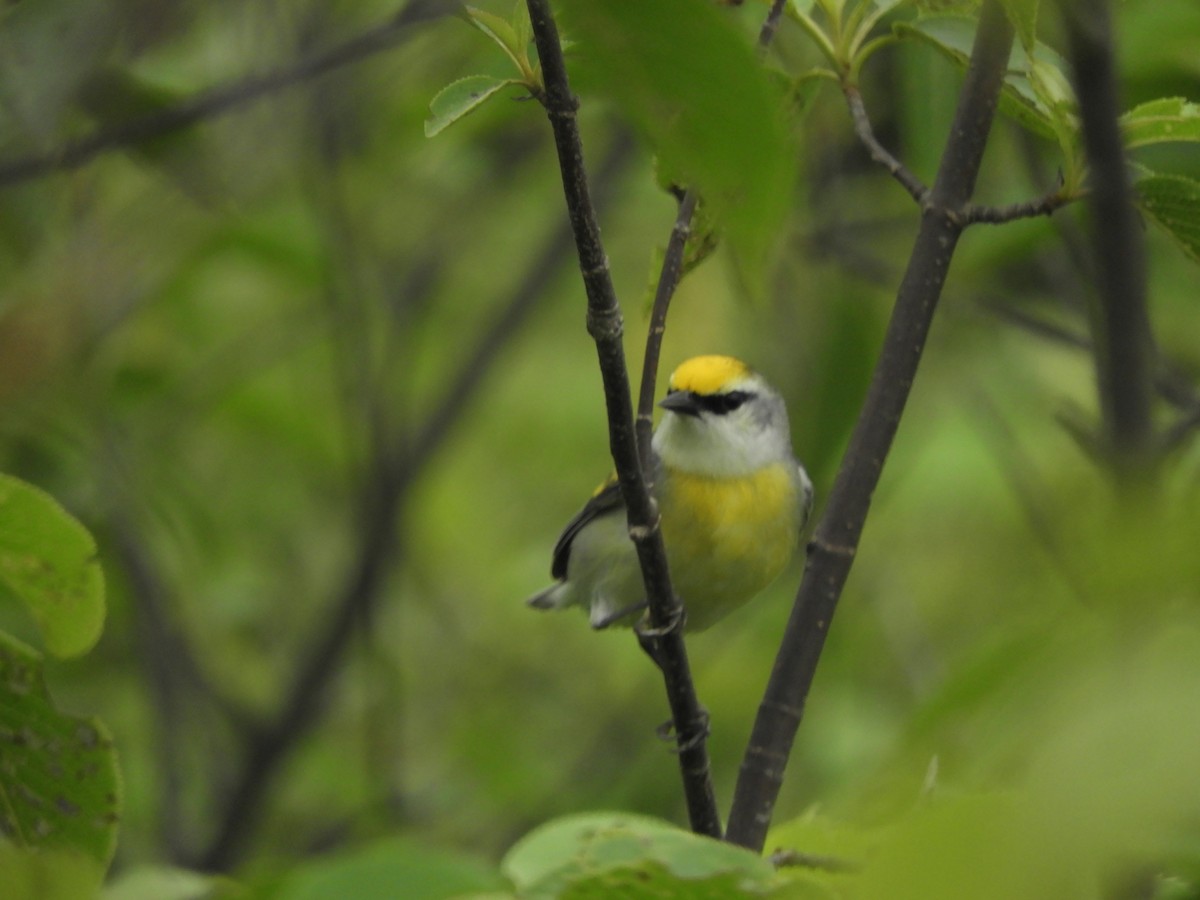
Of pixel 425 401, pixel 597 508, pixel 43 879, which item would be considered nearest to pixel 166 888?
pixel 43 879

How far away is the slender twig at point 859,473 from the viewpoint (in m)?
1.94

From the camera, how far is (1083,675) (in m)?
0.72

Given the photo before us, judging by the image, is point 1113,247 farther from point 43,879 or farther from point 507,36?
point 43,879

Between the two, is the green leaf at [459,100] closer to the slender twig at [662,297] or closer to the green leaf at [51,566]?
the slender twig at [662,297]

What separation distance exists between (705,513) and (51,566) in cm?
239

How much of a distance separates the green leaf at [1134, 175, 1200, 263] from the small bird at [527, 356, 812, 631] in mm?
1952

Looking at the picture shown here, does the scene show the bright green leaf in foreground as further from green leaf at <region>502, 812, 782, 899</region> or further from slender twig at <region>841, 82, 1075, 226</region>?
slender twig at <region>841, 82, 1075, 226</region>

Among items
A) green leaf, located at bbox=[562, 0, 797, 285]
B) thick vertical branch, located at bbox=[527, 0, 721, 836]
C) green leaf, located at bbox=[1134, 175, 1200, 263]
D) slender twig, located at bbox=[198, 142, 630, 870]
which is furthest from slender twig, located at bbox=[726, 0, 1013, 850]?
slender twig, located at bbox=[198, 142, 630, 870]

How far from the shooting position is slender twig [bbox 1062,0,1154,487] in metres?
0.98

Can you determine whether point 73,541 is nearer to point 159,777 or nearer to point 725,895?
point 725,895

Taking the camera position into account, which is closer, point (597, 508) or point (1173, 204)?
point (1173, 204)

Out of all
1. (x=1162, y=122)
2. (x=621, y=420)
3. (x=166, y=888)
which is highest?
(x=1162, y=122)

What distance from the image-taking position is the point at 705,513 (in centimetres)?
373

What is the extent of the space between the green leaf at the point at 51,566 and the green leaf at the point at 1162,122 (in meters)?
1.35
